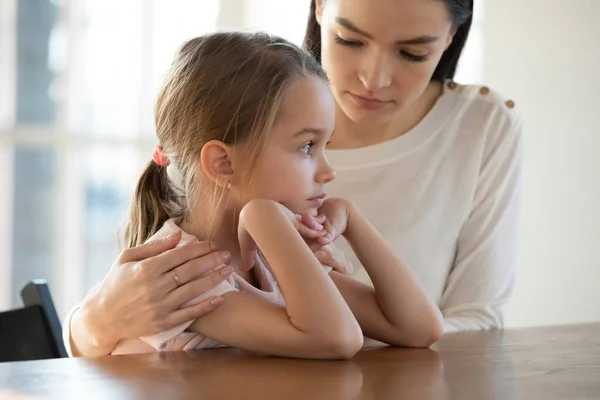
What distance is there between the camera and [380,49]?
67.6 inches

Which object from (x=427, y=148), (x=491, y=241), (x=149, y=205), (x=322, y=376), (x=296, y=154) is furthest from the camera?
(x=427, y=148)

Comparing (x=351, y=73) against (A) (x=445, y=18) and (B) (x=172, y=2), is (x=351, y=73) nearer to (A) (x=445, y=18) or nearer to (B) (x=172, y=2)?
(A) (x=445, y=18)

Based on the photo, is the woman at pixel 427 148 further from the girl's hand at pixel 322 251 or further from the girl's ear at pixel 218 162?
the girl's ear at pixel 218 162

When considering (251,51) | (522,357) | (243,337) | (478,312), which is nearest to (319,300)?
(243,337)

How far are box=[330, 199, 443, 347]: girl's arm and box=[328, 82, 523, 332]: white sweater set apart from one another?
61 cm

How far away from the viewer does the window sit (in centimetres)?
375

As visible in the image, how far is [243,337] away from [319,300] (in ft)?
0.35

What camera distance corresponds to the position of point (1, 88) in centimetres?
369

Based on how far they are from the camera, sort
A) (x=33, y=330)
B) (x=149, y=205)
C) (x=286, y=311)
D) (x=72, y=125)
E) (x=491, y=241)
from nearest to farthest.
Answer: (x=286, y=311) → (x=149, y=205) → (x=33, y=330) → (x=491, y=241) → (x=72, y=125)

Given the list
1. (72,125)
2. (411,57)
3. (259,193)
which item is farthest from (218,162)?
(72,125)

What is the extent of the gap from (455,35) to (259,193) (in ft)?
2.86

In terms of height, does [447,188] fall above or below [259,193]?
below

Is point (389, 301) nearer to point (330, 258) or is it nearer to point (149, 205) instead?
point (330, 258)

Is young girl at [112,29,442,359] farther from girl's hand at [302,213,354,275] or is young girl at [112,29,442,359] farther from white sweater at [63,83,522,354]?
white sweater at [63,83,522,354]
